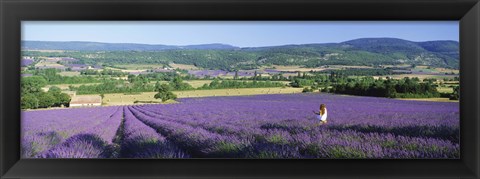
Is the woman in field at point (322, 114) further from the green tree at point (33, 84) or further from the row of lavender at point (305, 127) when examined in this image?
the green tree at point (33, 84)

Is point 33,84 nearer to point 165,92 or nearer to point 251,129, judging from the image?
point 165,92

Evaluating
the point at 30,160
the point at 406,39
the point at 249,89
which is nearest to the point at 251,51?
the point at 249,89

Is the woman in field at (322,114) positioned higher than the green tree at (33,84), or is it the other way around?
the green tree at (33,84)

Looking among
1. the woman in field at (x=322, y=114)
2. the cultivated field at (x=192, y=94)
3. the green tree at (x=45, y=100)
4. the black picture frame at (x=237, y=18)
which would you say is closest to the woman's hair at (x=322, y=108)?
the woman in field at (x=322, y=114)

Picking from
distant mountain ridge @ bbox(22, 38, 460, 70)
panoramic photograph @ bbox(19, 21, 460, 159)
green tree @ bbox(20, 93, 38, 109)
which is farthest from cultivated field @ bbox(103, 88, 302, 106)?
green tree @ bbox(20, 93, 38, 109)

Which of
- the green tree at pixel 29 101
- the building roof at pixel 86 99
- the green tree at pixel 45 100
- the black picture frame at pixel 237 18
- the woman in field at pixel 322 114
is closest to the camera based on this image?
the black picture frame at pixel 237 18

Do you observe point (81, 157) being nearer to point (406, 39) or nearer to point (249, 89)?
point (249, 89)
